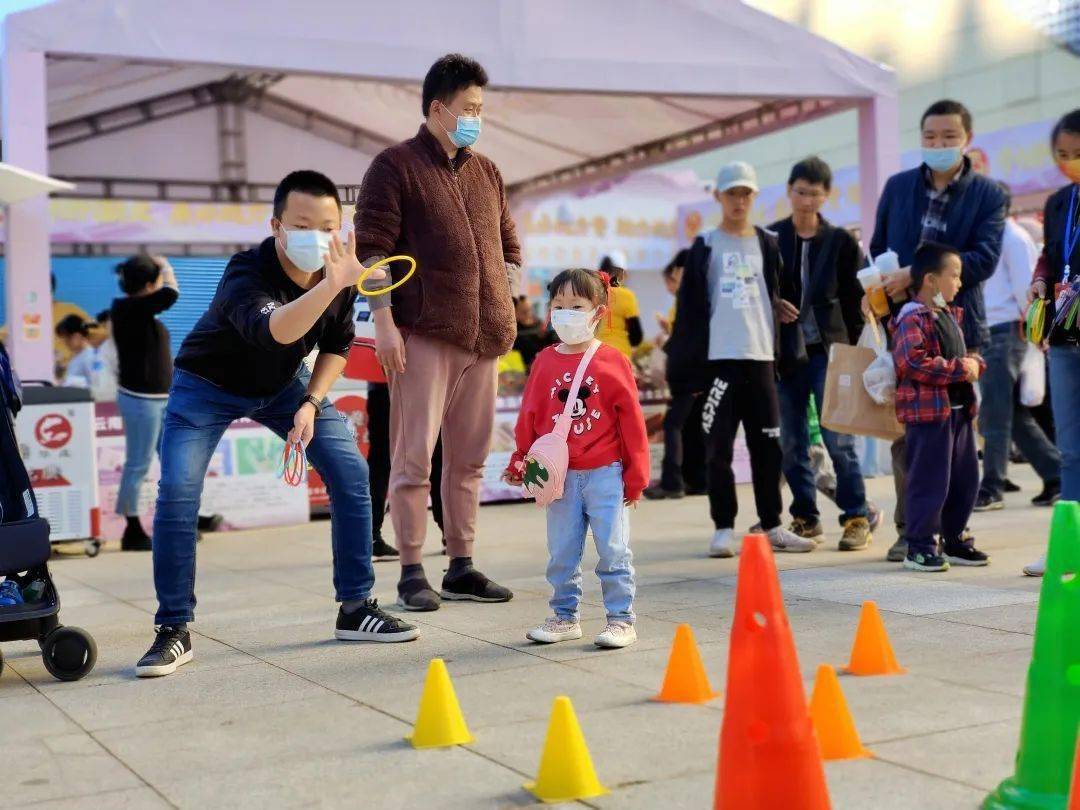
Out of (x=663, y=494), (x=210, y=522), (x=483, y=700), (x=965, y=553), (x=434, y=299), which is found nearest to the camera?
(x=483, y=700)

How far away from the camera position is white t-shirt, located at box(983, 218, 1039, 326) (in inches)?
346

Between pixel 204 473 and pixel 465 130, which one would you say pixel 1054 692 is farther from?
pixel 465 130

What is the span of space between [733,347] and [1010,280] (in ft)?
10.0

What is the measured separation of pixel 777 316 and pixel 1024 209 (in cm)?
1200

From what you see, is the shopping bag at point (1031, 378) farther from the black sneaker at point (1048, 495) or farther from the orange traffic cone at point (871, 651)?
the orange traffic cone at point (871, 651)

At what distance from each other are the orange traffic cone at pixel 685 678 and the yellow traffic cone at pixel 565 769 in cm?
81

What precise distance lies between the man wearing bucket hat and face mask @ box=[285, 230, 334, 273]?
9.13 ft

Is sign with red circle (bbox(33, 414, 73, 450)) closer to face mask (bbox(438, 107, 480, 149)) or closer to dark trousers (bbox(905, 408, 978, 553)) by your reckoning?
face mask (bbox(438, 107, 480, 149))

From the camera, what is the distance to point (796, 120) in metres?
13.5

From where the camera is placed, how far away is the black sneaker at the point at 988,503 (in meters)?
8.37

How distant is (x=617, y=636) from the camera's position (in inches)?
180

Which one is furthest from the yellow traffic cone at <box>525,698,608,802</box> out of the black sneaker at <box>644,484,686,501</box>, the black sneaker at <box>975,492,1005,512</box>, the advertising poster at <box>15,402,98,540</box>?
the black sneaker at <box>644,484,686,501</box>

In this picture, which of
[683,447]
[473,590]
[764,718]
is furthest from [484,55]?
[764,718]

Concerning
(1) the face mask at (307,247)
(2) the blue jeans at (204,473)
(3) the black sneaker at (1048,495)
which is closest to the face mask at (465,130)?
(1) the face mask at (307,247)
